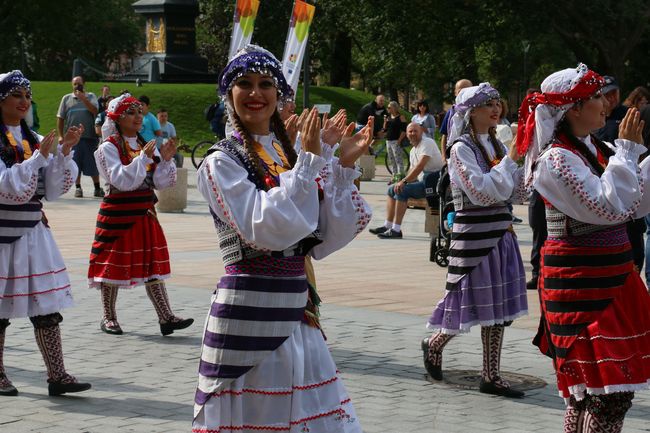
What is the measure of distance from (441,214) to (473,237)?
4899 millimetres

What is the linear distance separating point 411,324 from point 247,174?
5.84 m

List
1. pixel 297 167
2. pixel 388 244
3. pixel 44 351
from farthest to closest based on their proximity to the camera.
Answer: pixel 388 244
pixel 44 351
pixel 297 167

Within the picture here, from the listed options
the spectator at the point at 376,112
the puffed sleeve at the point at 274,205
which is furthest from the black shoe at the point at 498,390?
the spectator at the point at 376,112

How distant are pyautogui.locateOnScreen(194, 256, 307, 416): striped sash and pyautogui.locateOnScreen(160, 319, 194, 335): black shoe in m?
5.08

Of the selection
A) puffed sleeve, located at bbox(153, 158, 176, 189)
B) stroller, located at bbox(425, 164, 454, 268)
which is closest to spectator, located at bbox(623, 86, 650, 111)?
stroller, located at bbox(425, 164, 454, 268)

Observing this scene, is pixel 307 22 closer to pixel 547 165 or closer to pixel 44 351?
pixel 44 351

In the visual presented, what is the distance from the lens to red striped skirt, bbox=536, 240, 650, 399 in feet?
18.6

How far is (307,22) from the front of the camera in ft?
86.0

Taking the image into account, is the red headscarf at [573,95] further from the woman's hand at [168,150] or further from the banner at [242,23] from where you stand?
the banner at [242,23]

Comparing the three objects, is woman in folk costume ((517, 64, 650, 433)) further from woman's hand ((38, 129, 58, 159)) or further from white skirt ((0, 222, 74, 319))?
white skirt ((0, 222, 74, 319))

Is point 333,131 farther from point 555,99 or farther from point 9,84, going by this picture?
point 9,84

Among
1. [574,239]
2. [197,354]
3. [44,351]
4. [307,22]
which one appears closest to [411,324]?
[197,354]

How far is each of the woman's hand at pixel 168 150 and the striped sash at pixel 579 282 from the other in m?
4.60

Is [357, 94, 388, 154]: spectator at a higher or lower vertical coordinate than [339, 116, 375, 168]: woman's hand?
lower
